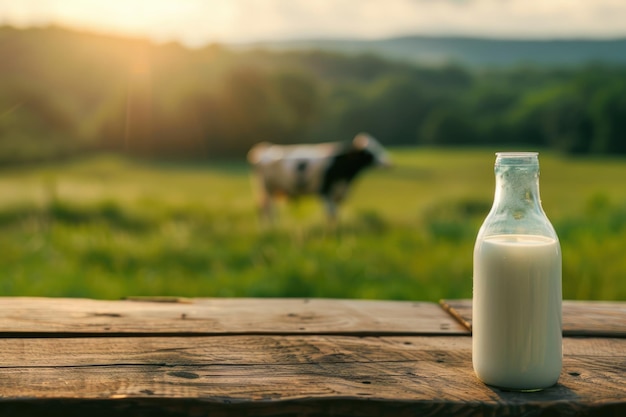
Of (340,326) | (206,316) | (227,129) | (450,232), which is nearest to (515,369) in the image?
(340,326)

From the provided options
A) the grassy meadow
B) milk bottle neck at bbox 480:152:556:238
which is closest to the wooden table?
milk bottle neck at bbox 480:152:556:238

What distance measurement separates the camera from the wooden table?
0.97 metres

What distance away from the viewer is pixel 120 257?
483cm

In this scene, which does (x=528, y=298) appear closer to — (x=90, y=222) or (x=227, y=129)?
(x=90, y=222)

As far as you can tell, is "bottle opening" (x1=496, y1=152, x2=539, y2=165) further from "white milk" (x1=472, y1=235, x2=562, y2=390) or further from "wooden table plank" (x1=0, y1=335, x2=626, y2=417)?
"wooden table plank" (x1=0, y1=335, x2=626, y2=417)

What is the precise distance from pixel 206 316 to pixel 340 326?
0.28 metres

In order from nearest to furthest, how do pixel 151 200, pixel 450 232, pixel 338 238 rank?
pixel 450 232
pixel 338 238
pixel 151 200

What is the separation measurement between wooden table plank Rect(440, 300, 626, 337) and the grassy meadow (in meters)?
2.09

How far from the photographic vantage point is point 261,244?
5648mm

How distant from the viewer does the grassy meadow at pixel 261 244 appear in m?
3.93

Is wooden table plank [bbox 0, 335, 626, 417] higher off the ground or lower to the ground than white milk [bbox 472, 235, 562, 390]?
lower

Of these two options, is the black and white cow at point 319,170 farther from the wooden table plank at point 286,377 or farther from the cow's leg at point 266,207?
the wooden table plank at point 286,377

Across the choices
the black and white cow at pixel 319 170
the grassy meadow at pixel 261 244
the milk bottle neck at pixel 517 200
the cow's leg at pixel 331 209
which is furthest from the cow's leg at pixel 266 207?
the milk bottle neck at pixel 517 200

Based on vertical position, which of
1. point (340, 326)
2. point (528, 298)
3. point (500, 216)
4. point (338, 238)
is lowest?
point (338, 238)
